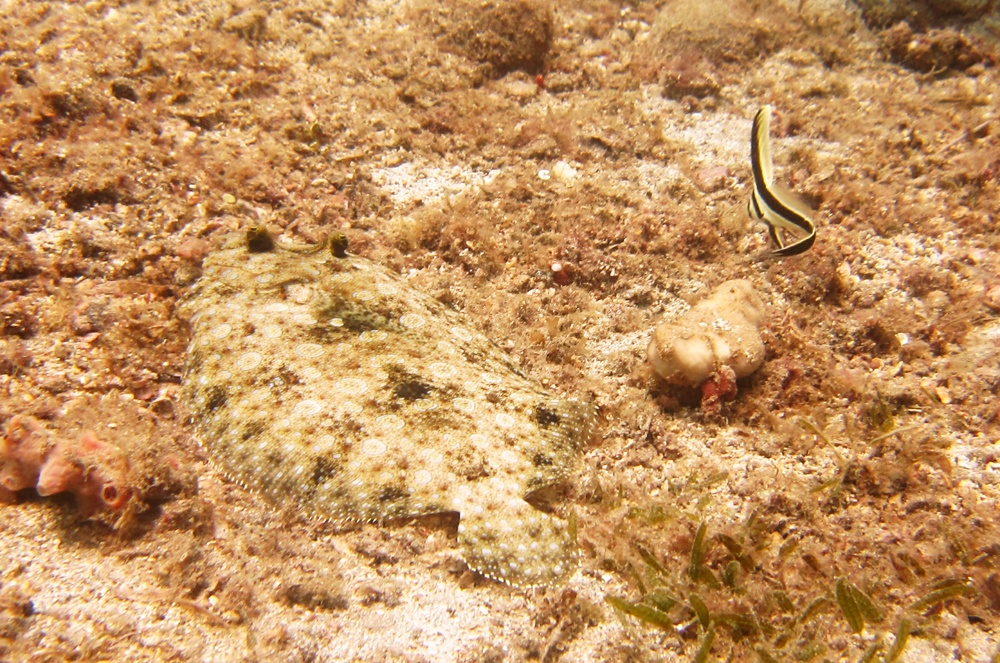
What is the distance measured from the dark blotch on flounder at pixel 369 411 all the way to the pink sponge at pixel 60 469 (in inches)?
20.6

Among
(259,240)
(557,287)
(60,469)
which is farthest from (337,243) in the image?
(60,469)

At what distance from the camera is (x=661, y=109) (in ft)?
21.8

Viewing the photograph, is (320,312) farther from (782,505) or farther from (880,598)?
(880,598)

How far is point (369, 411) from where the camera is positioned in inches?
128

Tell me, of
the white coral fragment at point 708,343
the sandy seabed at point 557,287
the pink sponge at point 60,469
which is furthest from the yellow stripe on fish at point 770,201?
the pink sponge at point 60,469

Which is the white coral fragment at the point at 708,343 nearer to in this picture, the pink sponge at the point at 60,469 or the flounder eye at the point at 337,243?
the flounder eye at the point at 337,243

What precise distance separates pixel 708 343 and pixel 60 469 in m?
4.18

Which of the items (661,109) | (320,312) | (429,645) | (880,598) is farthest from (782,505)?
(661,109)

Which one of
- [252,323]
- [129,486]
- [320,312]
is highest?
[320,312]

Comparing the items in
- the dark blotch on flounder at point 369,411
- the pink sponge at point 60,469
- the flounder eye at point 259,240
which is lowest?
the pink sponge at point 60,469

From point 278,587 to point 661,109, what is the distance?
22.5 feet

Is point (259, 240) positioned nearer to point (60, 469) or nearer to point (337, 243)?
point (337, 243)

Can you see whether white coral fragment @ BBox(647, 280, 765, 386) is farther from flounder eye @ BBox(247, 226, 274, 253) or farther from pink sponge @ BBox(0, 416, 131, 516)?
pink sponge @ BBox(0, 416, 131, 516)

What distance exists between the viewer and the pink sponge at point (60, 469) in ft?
8.63
